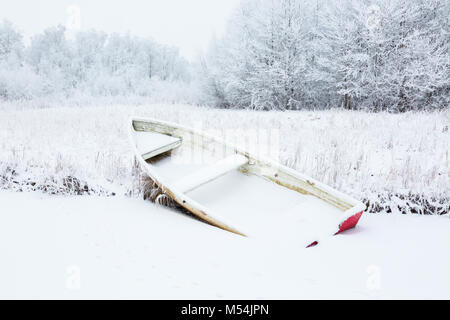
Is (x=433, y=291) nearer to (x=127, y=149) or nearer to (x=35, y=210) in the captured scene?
(x=35, y=210)

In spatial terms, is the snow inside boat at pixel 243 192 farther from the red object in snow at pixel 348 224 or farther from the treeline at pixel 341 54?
the treeline at pixel 341 54

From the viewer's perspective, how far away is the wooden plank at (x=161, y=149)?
364cm

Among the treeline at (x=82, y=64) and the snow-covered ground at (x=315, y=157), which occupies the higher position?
the treeline at (x=82, y=64)

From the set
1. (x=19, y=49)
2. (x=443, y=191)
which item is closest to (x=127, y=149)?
(x=443, y=191)

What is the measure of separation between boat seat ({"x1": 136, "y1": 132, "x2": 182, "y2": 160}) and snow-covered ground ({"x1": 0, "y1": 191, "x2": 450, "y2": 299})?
1.06 meters

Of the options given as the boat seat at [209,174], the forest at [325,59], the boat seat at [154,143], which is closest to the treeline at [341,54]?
the forest at [325,59]

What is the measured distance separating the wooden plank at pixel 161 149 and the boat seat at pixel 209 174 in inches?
31.4

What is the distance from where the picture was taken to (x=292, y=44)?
11.2 metres

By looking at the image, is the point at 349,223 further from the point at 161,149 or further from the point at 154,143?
the point at 154,143

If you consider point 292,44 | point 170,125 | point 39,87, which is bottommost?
point 170,125

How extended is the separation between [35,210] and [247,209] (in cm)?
189

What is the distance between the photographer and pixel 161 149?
3.84 metres

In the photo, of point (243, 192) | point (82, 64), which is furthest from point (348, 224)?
point (82, 64)

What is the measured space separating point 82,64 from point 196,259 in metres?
25.6
